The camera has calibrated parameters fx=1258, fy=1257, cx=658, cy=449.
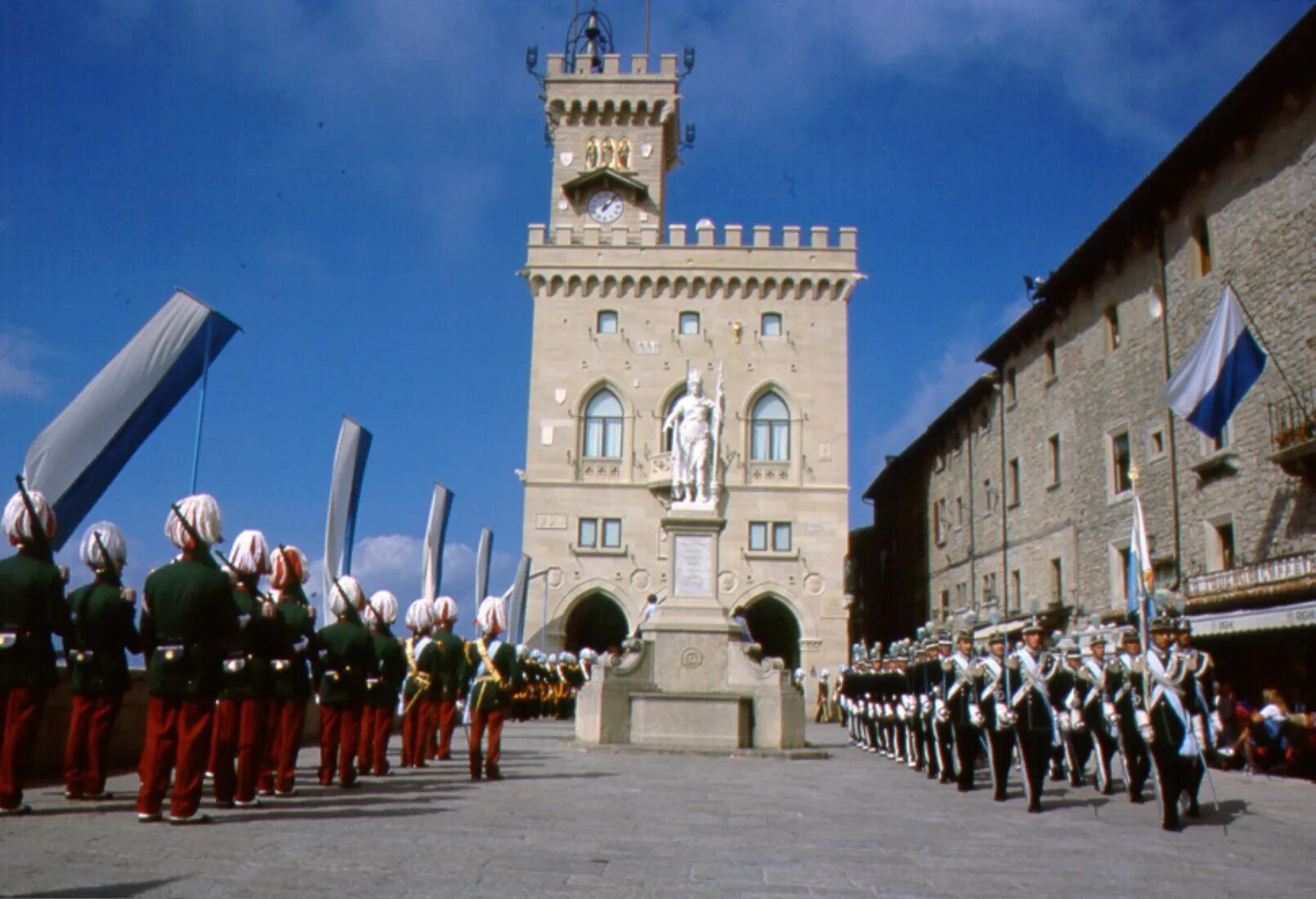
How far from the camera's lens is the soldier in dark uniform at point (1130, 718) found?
1196 cm

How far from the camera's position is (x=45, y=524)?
29.8 feet

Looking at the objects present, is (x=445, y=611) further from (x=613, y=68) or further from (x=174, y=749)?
(x=613, y=68)

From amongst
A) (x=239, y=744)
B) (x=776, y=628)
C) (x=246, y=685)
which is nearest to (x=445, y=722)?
(x=239, y=744)

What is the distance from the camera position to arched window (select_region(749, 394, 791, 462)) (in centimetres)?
4728

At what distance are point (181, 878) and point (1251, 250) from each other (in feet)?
77.2

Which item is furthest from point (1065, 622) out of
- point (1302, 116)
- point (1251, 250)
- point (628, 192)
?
point (628, 192)

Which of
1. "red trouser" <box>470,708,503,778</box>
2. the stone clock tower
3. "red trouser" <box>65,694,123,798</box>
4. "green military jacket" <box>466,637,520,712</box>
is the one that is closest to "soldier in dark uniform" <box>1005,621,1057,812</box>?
"green military jacket" <box>466,637,520,712</box>

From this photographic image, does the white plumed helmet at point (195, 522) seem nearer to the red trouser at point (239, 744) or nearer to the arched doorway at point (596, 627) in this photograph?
the red trouser at point (239, 744)

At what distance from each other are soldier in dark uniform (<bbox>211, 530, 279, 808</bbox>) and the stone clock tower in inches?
1393

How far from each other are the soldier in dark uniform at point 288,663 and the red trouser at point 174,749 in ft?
5.44

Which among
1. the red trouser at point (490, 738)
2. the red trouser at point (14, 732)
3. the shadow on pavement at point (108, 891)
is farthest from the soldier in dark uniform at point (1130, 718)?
the red trouser at point (14, 732)

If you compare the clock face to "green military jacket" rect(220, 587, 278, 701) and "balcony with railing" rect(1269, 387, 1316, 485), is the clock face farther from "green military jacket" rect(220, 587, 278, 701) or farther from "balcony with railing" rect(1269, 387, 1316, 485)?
"green military jacket" rect(220, 587, 278, 701)

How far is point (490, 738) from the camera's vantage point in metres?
13.3

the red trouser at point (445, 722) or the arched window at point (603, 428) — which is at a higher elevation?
the arched window at point (603, 428)
